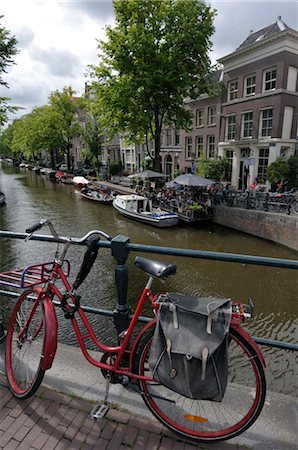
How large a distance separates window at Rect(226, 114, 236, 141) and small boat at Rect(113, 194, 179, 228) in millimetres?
9486

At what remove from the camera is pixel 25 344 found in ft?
7.73

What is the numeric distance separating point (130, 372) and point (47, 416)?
62 centimetres

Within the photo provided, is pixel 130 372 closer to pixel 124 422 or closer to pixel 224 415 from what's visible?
pixel 124 422

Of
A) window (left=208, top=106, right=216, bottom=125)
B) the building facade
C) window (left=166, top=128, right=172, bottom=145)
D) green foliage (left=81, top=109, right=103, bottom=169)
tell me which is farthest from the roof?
green foliage (left=81, top=109, right=103, bottom=169)

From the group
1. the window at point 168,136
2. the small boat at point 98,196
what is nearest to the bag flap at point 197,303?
the small boat at point 98,196

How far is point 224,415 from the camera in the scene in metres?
1.90

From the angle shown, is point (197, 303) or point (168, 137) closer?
point (197, 303)

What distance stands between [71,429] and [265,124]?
22.2 metres

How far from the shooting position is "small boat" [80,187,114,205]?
23.2 meters

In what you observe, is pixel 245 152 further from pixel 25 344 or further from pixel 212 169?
pixel 25 344

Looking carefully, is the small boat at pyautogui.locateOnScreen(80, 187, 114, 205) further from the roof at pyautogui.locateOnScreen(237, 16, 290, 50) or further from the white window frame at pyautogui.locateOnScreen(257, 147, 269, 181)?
the roof at pyautogui.locateOnScreen(237, 16, 290, 50)

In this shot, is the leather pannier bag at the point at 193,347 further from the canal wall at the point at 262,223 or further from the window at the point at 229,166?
the window at the point at 229,166

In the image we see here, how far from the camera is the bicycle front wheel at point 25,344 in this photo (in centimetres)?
214

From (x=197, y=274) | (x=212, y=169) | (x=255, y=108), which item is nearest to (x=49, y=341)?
(x=197, y=274)
